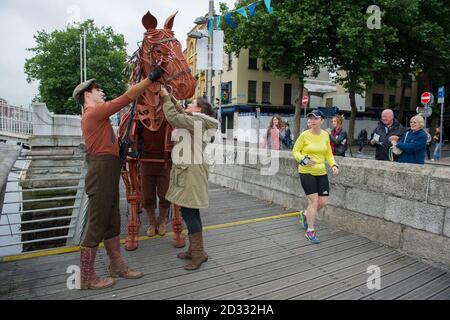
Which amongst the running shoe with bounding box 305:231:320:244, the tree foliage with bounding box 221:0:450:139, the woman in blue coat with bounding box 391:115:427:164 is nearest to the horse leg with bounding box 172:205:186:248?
the running shoe with bounding box 305:231:320:244

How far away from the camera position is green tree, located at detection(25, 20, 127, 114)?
37344 mm

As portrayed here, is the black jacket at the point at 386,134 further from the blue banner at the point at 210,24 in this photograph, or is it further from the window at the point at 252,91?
the window at the point at 252,91

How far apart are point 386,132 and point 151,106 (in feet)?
12.5

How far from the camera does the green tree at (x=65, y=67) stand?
37.3 meters

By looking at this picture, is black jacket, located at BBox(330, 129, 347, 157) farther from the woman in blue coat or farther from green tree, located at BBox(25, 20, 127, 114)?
green tree, located at BBox(25, 20, 127, 114)

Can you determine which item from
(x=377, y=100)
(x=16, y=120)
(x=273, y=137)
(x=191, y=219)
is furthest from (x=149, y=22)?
(x=377, y=100)

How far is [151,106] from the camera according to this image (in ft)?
13.5

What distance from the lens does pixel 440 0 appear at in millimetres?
21703

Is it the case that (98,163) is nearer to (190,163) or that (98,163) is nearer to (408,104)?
(190,163)

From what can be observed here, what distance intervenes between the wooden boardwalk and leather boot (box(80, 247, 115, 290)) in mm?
64

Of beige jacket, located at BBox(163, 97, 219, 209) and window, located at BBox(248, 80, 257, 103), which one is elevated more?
window, located at BBox(248, 80, 257, 103)
